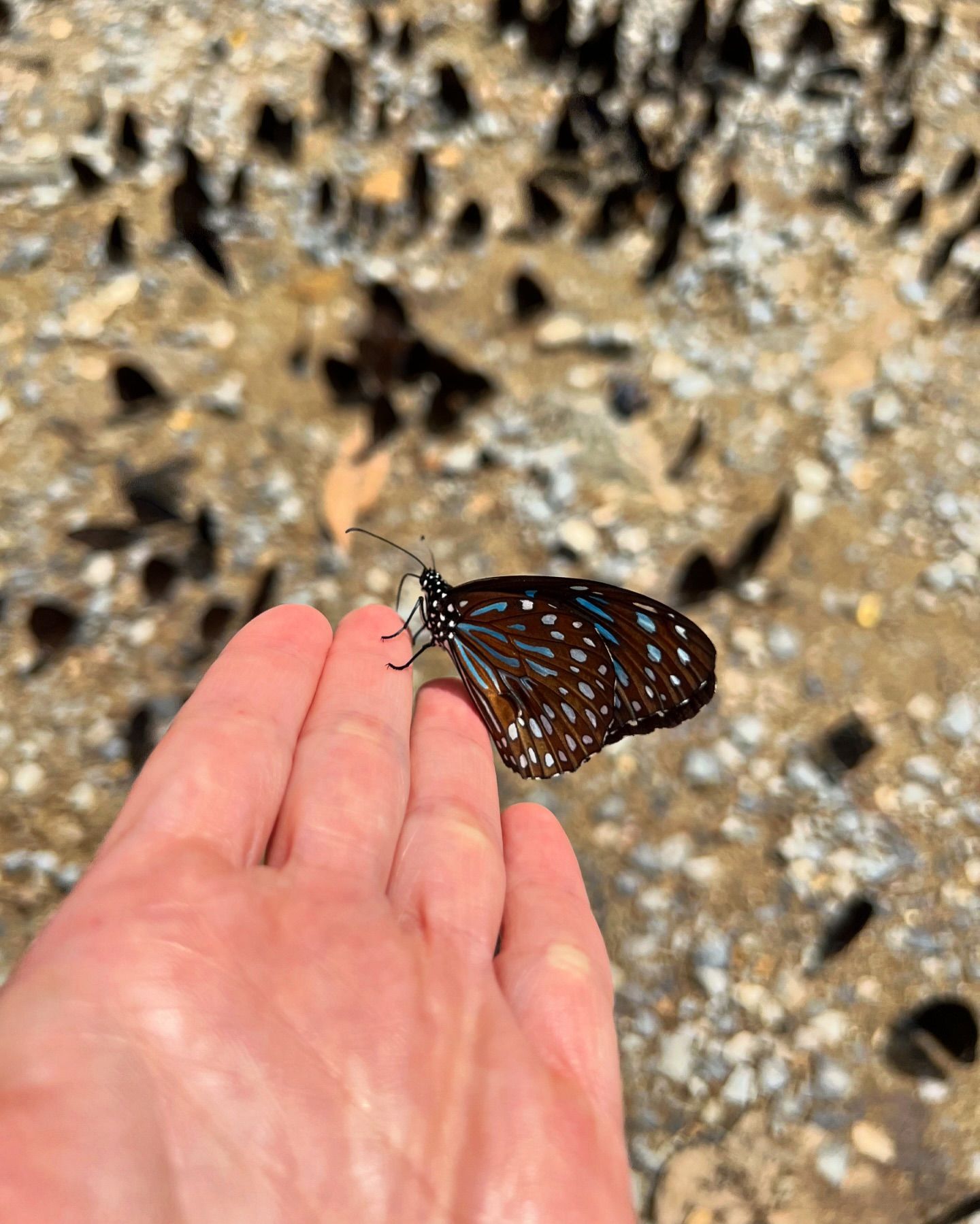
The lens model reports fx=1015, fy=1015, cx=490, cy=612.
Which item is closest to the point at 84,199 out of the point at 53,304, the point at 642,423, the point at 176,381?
the point at 53,304

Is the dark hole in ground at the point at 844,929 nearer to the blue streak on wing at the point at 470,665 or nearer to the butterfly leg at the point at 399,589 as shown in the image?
the blue streak on wing at the point at 470,665

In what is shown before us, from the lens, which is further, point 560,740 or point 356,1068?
point 560,740

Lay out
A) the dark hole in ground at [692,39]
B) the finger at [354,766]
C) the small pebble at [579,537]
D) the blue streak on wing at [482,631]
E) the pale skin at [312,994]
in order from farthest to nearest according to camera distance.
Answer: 1. the dark hole in ground at [692,39]
2. the small pebble at [579,537]
3. the blue streak on wing at [482,631]
4. the finger at [354,766]
5. the pale skin at [312,994]

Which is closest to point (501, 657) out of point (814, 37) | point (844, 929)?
→ point (844, 929)

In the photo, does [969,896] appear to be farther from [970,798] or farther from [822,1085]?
[822,1085]

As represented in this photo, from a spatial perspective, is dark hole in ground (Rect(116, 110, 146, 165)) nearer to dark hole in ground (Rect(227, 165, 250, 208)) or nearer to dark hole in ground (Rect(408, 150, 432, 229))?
dark hole in ground (Rect(227, 165, 250, 208))

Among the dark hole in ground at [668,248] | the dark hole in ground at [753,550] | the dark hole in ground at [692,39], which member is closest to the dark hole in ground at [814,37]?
the dark hole in ground at [692,39]
